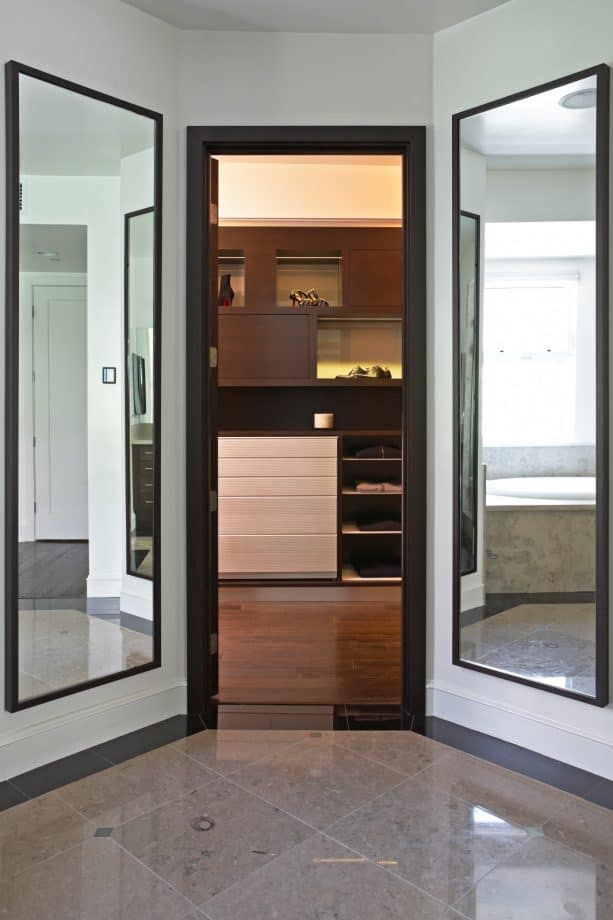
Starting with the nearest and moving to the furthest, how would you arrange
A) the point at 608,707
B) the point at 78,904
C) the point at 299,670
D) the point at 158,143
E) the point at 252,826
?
the point at 78,904 < the point at 252,826 < the point at 608,707 < the point at 158,143 < the point at 299,670

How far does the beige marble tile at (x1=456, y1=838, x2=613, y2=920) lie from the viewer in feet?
5.49

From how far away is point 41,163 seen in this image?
2.37 m

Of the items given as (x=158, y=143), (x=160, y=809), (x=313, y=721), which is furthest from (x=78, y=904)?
(x=158, y=143)

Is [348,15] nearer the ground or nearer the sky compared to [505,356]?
nearer the sky

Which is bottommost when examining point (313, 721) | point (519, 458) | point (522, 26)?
point (313, 721)

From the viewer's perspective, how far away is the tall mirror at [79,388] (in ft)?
7.68

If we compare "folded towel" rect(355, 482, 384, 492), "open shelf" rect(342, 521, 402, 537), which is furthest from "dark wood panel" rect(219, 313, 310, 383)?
"open shelf" rect(342, 521, 402, 537)

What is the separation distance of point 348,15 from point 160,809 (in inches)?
109

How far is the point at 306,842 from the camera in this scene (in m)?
1.96

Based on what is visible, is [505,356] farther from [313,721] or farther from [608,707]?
[313,721]

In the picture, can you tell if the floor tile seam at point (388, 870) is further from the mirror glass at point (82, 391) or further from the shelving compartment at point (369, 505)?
the shelving compartment at point (369, 505)

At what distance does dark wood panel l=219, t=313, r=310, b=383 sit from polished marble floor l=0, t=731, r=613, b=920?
2.92m

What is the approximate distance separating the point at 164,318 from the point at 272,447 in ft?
6.82

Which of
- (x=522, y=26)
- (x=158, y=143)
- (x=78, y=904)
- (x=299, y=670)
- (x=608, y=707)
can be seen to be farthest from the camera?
(x=299, y=670)
